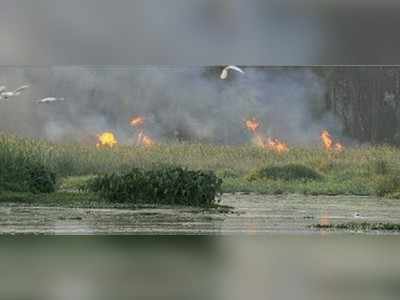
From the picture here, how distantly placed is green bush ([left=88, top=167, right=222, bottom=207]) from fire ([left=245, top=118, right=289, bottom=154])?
1.23 ft

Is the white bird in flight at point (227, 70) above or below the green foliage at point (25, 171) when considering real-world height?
above

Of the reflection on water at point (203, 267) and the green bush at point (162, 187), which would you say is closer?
the reflection on water at point (203, 267)

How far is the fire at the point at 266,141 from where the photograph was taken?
534 cm

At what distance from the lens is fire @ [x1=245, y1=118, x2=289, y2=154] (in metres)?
5.34

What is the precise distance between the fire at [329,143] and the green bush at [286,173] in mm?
176

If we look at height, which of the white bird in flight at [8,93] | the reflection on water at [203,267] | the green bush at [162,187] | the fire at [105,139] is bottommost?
the reflection on water at [203,267]

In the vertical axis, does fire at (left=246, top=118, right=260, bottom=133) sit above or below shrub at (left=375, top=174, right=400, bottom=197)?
above

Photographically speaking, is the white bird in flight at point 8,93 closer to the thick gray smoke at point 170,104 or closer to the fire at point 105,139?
the thick gray smoke at point 170,104

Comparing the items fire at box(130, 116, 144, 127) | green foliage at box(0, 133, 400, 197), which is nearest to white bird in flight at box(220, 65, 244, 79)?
green foliage at box(0, 133, 400, 197)

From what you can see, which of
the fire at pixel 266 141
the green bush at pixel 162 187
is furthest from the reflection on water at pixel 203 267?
the fire at pixel 266 141

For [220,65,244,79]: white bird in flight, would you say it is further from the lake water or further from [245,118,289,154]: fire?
the lake water
